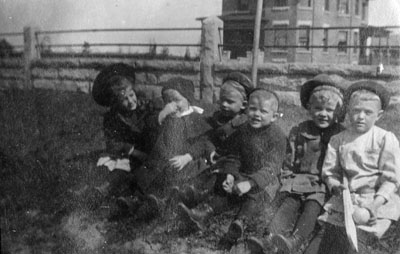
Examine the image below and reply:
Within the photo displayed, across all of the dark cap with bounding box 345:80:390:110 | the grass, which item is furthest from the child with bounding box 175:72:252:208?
the dark cap with bounding box 345:80:390:110

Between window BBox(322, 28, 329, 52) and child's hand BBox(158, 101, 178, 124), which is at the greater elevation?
window BBox(322, 28, 329, 52)

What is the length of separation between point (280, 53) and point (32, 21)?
1679 millimetres

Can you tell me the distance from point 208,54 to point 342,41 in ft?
2.49

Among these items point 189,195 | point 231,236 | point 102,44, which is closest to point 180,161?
point 189,195

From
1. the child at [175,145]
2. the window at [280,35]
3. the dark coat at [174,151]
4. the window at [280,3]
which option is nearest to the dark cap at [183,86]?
the child at [175,145]

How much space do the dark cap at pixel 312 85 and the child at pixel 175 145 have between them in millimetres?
609

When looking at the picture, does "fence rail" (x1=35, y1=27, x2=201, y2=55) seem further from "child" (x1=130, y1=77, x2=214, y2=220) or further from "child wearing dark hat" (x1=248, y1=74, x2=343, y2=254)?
"child wearing dark hat" (x1=248, y1=74, x2=343, y2=254)

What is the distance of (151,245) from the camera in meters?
3.37

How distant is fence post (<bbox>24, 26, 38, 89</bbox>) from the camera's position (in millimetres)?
3551

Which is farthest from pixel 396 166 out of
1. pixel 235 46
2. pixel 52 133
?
pixel 52 133

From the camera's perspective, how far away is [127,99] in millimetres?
3441

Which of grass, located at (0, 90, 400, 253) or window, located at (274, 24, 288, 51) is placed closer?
window, located at (274, 24, 288, 51)

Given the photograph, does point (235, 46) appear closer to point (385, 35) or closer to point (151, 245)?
point (385, 35)

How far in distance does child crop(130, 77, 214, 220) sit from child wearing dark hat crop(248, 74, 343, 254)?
0.53m
